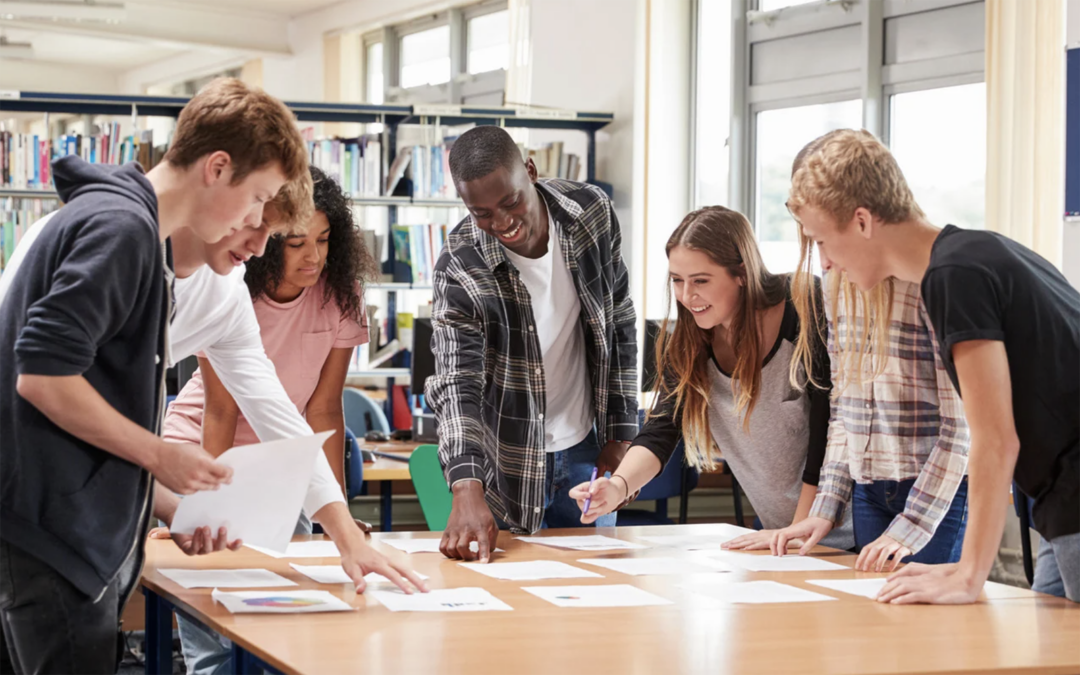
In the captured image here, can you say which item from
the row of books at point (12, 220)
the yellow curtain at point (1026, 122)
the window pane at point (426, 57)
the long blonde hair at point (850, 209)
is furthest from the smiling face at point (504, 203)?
the window pane at point (426, 57)

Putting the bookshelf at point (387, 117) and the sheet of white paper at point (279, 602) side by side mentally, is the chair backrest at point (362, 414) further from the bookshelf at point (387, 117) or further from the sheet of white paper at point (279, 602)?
the sheet of white paper at point (279, 602)

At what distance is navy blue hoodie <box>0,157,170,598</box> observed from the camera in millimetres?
1396

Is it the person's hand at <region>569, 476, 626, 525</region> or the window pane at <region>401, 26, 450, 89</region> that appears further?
the window pane at <region>401, 26, 450, 89</region>

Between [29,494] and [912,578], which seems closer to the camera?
[29,494]

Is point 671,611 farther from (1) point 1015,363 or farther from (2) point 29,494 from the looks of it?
(2) point 29,494

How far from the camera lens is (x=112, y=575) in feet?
4.97

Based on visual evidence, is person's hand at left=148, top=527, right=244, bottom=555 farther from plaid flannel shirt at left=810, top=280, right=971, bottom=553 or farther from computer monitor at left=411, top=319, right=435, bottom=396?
computer monitor at left=411, top=319, right=435, bottom=396

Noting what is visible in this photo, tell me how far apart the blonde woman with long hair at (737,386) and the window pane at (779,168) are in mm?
4102

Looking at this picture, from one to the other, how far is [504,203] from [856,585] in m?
0.99

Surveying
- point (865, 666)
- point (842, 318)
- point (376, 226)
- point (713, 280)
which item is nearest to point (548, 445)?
point (713, 280)

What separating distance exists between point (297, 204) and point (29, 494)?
0.58 metres

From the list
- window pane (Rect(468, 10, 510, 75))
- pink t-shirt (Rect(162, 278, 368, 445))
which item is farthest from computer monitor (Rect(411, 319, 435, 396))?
window pane (Rect(468, 10, 510, 75))

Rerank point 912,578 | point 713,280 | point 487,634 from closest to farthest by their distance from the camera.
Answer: point 487,634, point 912,578, point 713,280

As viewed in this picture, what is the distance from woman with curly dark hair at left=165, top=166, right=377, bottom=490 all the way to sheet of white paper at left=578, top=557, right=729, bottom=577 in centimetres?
72
